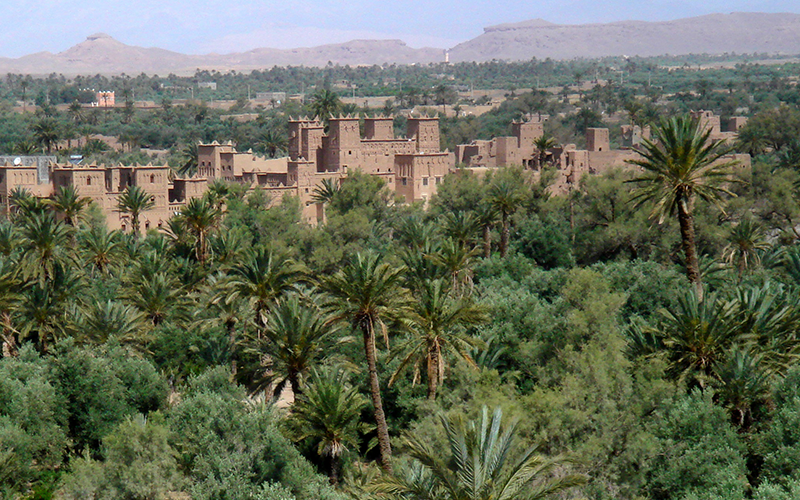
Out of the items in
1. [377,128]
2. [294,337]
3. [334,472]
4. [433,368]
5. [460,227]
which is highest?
[377,128]

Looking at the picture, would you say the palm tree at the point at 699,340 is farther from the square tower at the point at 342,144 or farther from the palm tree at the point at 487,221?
the square tower at the point at 342,144

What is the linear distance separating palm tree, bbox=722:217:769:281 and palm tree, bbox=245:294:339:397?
16.8 meters

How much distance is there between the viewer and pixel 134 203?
44.4 meters

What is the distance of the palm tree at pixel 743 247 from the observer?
37156 millimetres

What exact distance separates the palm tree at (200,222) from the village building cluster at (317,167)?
34.7 ft

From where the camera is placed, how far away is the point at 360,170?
54.2 metres

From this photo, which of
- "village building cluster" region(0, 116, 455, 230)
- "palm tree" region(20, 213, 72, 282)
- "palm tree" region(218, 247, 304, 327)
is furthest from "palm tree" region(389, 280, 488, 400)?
"village building cluster" region(0, 116, 455, 230)

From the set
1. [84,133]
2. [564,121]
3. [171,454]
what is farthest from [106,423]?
[564,121]

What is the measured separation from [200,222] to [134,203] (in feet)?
28.3

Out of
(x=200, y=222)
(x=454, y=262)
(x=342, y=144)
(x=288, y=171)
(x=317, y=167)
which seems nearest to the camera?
(x=454, y=262)

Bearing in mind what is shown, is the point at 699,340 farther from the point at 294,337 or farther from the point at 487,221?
the point at 487,221

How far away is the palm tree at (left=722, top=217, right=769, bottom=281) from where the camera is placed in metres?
37.2

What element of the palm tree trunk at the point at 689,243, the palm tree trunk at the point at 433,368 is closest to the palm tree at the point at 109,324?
the palm tree trunk at the point at 433,368

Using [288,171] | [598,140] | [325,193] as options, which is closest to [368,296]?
[325,193]
